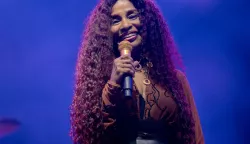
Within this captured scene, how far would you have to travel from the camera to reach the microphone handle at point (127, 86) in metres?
1.07

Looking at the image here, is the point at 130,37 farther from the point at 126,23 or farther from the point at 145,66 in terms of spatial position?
the point at 145,66

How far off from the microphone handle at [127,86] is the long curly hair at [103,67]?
0.22m

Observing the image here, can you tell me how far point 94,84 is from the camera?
4.49 ft

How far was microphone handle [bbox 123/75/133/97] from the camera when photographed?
42.1 inches

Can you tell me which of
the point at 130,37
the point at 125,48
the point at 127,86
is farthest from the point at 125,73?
the point at 130,37

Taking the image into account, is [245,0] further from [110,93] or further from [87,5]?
[110,93]

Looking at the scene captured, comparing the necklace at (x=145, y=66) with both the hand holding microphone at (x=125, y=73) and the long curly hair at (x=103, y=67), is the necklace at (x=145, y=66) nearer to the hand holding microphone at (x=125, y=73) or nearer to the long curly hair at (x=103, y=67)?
the long curly hair at (x=103, y=67)

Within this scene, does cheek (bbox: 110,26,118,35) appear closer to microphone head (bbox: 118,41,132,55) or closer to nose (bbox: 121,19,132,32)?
nose (bbox: 121,19,132,32)

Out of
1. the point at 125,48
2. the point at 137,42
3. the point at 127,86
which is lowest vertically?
the point at 127,86

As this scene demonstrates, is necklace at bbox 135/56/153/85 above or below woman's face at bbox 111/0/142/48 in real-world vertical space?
below

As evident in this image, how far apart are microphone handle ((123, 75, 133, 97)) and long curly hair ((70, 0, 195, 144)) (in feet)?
0.72

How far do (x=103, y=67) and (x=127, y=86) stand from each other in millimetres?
360

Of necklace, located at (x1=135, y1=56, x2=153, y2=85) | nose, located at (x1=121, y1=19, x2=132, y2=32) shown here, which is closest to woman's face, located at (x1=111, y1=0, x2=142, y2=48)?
nose, located at (x1=121, y1=19, x2=132, y2=32)

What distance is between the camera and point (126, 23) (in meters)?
1.40
